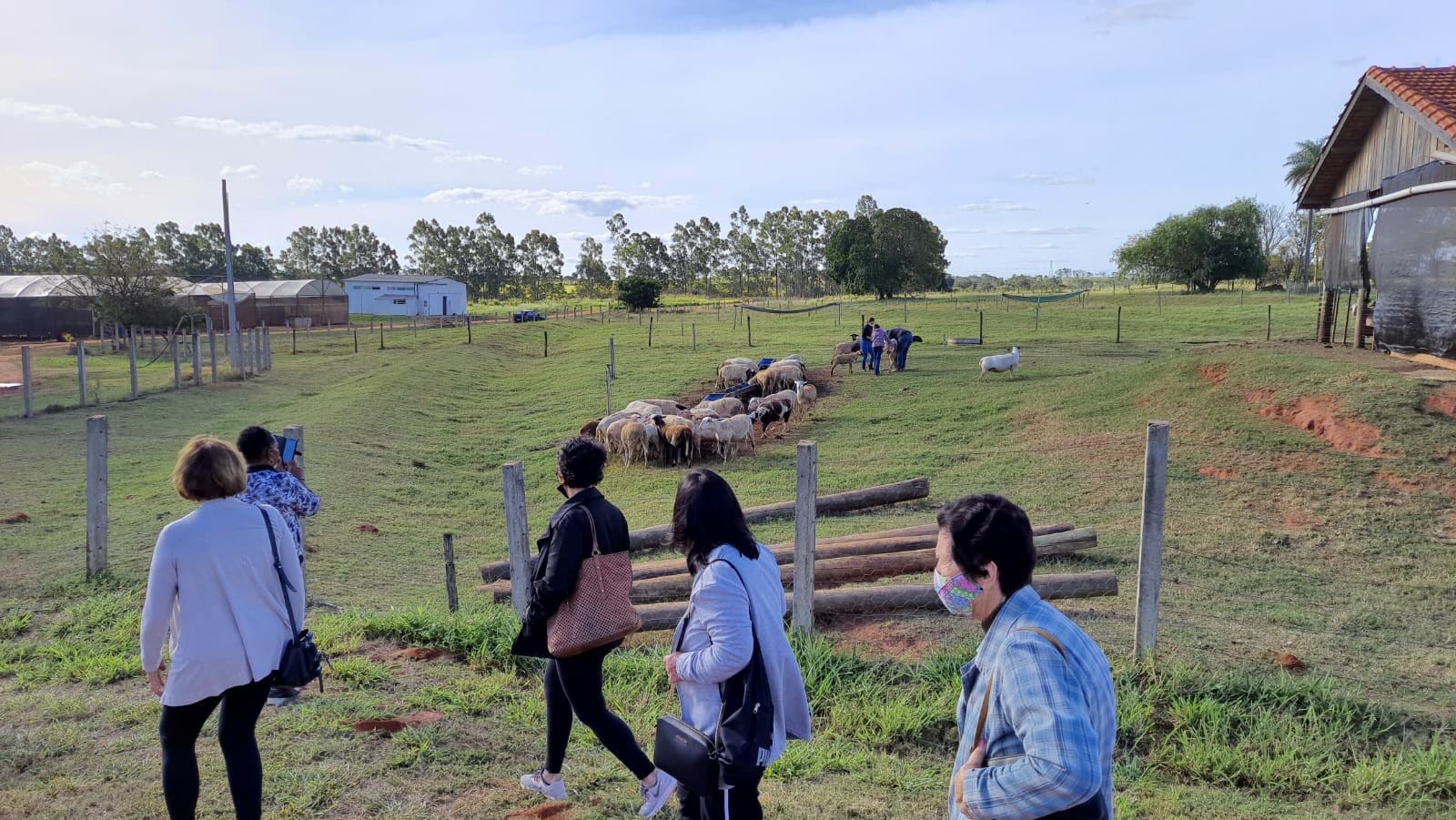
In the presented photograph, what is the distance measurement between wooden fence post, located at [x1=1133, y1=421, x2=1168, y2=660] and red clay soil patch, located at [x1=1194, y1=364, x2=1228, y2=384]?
37.2 feet

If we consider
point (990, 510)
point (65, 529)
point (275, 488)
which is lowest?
point (65, 529)

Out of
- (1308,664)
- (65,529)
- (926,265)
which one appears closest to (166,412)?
(65,529)

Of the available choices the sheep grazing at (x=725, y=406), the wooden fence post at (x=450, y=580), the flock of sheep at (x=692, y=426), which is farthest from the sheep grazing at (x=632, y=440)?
the wooden fence post at (x=450, y=580)

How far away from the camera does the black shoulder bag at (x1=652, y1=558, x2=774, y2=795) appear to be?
3.10 metres

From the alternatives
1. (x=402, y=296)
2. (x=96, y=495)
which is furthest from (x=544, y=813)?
(x=402, y=296)

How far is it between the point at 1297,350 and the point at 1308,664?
44.9ft

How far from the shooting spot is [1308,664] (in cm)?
631

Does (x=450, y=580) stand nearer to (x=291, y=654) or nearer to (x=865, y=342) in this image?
(x=291, y=654)

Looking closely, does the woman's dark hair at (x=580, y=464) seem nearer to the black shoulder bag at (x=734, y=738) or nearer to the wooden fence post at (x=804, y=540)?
the black shoulder bag at (x=734, y=738)

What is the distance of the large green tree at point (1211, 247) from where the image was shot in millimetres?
59250

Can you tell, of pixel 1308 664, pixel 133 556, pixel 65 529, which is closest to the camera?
pixel 1308 664

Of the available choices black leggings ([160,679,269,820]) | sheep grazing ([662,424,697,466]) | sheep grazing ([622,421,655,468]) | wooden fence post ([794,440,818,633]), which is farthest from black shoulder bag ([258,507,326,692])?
sheep grazing ([622,421,655,468])

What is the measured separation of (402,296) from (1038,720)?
255ft

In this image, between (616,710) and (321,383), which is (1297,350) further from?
(321,383)
